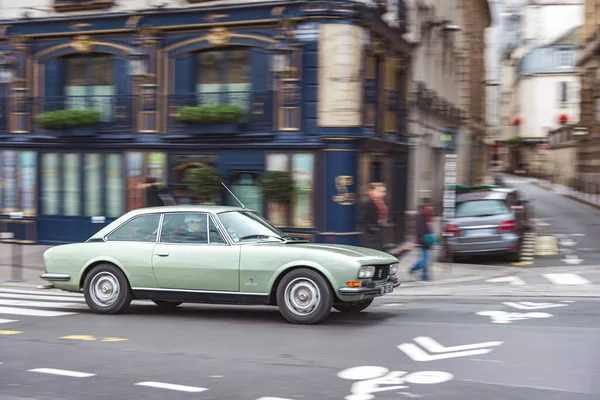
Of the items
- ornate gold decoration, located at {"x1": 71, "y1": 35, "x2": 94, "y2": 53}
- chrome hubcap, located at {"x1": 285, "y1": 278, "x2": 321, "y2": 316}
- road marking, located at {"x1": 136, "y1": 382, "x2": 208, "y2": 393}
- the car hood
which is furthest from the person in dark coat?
road marking, located at {"x1": 136, "y1": 382, "x2": 208, "y2": 393}

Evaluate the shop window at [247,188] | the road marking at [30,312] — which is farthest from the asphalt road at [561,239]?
the road marking at [30,312]

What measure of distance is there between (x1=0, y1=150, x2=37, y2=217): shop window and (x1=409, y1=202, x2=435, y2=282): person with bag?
11.1 meters

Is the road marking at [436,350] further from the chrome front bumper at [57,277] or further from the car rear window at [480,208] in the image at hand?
the car rear window at [480,208]

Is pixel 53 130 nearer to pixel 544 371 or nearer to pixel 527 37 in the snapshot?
pixel 544 371

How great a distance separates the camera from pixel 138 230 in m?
10.7

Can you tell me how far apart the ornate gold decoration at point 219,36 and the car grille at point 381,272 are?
10.6m

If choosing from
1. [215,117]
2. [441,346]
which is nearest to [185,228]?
[441,346]

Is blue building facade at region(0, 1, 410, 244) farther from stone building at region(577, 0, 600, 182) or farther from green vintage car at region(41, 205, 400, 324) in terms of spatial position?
stone building at region(577, 0, 600, 182)

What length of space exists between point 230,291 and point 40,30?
1377 centimetres

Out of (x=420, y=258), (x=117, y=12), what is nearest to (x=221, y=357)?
(x=420, y=258)

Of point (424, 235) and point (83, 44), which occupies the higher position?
point (83, 44)

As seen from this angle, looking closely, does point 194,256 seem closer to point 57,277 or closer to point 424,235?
point 57,277

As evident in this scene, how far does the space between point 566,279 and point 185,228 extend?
806 centimetres

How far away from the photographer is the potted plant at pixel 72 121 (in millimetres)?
20281
